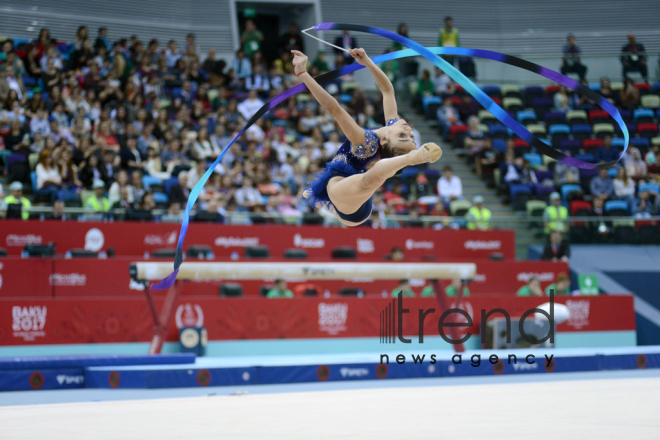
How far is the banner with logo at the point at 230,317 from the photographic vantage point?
8.66 meters

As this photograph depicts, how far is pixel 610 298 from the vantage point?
11492mm

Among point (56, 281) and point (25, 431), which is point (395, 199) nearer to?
point (56, 281)

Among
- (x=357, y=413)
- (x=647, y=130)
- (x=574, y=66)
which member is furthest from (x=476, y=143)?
(x=357, y=413)

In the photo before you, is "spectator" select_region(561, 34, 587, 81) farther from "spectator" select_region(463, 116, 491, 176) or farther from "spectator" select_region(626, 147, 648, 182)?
"spectator" select_region(463, 116, 491, 176)

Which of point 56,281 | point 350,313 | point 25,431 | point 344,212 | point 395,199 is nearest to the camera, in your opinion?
point 25,431

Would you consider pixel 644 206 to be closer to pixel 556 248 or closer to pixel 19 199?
pixel 556 248

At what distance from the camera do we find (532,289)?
11.1 meters

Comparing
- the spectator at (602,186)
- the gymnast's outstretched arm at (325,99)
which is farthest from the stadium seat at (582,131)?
the gymnast's outstretched arm at (325,99)

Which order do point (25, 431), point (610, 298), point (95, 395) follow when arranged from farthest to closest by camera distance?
point (610, 298) → point (95, 395) → point (25, 431)

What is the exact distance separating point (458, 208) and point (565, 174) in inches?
123

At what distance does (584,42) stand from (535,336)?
527 inches

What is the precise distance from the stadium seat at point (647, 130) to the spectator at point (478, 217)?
5.74 meters

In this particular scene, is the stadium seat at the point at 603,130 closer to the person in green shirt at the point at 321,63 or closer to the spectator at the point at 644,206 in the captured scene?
the spectator at the point at 644,206

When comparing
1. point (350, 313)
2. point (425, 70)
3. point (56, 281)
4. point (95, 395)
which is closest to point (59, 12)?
point (425, 70)
